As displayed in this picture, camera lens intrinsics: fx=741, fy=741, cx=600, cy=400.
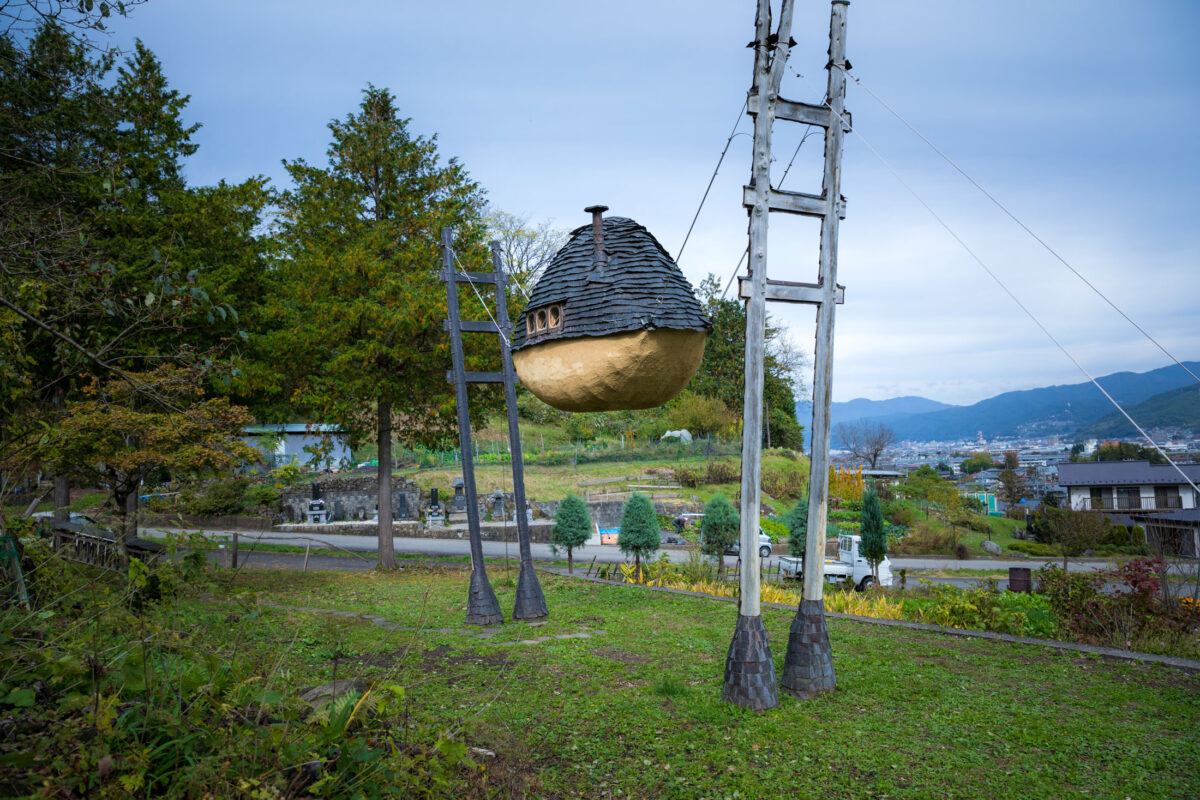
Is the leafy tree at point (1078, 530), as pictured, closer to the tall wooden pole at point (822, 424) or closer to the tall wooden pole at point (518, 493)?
the tall wooden pole at point (518, 493)

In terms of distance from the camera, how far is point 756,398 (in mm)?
6055

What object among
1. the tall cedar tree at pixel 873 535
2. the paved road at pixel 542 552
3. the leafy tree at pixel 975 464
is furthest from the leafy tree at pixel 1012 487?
the tall cedar tree at pixel 873 535

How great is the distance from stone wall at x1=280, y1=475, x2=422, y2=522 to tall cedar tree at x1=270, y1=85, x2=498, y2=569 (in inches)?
421

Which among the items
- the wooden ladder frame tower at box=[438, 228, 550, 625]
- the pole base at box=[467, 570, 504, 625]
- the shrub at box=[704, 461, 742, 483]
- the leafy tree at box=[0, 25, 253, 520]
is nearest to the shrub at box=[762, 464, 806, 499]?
the shrub at box=[704, 461, 742, 483]

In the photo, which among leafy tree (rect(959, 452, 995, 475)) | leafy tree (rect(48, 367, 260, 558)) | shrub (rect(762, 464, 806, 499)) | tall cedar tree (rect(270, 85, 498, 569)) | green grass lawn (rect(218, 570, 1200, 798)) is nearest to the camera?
green grass lawn (rect(218, 570, 1200, 798))

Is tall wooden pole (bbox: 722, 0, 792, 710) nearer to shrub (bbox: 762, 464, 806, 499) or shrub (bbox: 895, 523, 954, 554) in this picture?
shrub (bbox: 895, 523, 954, 554)

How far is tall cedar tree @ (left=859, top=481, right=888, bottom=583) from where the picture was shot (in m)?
17.1

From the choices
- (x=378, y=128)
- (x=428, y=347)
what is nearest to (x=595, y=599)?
(x=428, y=347)

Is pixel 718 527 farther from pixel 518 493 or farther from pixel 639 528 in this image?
pixel 518 493

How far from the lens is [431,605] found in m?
11.4

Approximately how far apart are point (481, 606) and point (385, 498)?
769cm

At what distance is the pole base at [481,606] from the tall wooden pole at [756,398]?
14.4 ft

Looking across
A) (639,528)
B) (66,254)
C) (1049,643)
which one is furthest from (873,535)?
(66,254)

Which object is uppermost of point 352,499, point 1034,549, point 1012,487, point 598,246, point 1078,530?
point 598,246
